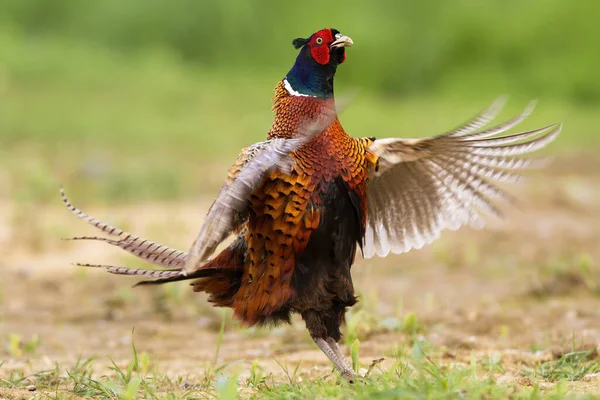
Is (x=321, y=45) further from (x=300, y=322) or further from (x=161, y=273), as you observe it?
(x=300, y=322)

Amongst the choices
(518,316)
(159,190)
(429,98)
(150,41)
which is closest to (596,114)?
(429,98)

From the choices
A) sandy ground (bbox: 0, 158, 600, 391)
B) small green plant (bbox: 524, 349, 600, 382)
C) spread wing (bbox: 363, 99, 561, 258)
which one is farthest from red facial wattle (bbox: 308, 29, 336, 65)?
small green plant (bbox: 524, 349, 600, 382)

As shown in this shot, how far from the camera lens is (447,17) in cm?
1461

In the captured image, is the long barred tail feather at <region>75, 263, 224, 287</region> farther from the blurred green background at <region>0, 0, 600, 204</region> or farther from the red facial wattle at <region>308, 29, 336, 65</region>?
the blurred green background at <region>0, 0, 600, 204</region>

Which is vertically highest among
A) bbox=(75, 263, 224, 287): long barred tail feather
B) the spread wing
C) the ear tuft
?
the ear tuft

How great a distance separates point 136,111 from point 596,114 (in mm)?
7942

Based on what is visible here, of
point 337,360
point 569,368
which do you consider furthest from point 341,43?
point 569,368

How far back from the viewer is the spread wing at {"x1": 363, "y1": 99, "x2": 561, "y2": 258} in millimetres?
3746

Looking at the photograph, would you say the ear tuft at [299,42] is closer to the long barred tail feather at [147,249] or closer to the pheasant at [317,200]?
the pheasant at [317,200]

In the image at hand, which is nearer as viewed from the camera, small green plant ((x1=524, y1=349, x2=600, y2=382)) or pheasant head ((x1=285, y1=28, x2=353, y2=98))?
small green plant ((x1=524, y1=349, x2=600, y2=382))

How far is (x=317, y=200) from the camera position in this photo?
3.33 m

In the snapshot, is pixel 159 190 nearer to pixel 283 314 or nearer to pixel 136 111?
pixel 136 111

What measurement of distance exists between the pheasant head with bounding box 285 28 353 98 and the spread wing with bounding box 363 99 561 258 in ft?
1.16

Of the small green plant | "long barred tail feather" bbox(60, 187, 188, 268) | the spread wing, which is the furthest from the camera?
the spread wing
